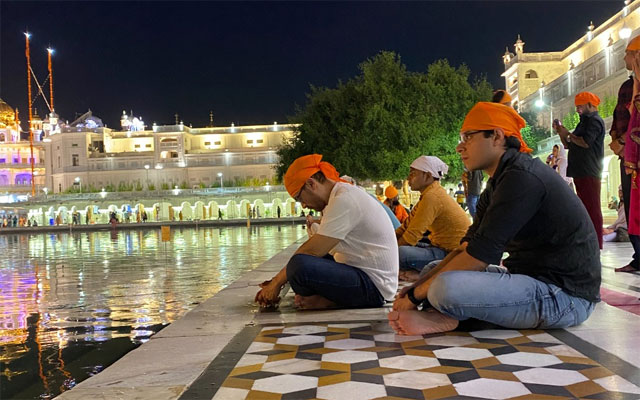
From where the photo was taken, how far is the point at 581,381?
2.56 meters

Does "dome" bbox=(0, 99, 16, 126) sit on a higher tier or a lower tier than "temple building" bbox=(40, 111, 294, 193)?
higher

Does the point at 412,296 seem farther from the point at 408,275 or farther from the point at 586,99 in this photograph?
the point at 586,99

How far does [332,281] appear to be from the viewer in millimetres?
4379

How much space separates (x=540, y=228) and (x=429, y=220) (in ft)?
8.54

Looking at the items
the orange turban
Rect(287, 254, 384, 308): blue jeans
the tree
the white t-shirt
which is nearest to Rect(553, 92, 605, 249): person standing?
the orange turban

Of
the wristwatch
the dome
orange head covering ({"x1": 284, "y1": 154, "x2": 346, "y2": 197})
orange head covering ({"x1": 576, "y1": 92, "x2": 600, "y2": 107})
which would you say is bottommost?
the wristwatch

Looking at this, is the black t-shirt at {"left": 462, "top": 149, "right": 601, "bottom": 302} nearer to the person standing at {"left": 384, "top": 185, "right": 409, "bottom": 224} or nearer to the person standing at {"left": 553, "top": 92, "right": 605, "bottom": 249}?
the person standing at {"left": 553, "top": 92, "right": 605, "bottom": 249}

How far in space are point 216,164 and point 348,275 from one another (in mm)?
74932

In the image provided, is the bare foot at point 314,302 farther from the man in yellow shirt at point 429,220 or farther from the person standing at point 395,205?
the person standing at point 395,205

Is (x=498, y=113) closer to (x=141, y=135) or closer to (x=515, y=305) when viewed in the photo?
(x=515, y=305)

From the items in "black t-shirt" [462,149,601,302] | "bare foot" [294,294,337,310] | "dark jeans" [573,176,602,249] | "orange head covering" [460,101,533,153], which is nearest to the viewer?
"black t-shirt" [462,149,601,302]

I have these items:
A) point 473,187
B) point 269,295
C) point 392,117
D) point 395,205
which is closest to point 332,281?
point 269,295

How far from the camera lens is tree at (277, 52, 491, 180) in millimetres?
26312

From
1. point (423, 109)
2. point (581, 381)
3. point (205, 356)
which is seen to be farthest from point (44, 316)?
point (423, 109)
